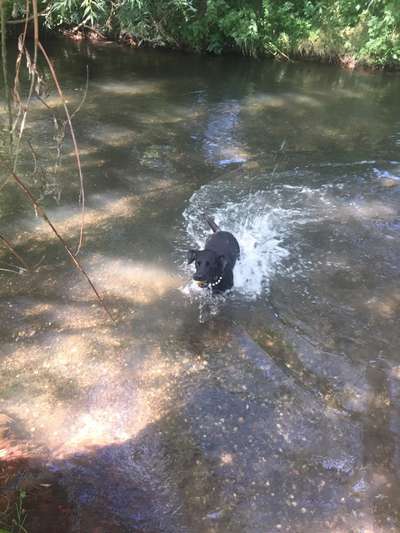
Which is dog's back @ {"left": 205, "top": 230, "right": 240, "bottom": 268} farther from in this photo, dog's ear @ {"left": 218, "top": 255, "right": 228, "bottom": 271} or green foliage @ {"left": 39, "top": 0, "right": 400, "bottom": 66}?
green foliage @ {"left": 39, "top": 0, "right": 400, "bottom": 66}

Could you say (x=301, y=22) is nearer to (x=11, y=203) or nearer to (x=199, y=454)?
(x=11, y=203)

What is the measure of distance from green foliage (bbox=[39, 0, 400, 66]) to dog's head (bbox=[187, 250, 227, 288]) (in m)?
9.63

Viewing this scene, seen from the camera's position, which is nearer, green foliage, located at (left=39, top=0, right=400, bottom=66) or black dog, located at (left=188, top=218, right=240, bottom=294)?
black dog, located at (left=188, top=218, right=240, bottom=294)

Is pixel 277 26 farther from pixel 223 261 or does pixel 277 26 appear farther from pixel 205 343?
pixel 205 343

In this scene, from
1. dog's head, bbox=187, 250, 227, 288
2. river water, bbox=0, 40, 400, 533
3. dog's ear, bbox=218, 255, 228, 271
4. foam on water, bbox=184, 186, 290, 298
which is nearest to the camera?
river water, bbox=0, 40, 400, 533

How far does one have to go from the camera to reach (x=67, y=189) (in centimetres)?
700

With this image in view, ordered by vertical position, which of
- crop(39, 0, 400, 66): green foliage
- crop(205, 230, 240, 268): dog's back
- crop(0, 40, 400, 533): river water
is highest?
crop(39, 0, 400, 66): green foliage

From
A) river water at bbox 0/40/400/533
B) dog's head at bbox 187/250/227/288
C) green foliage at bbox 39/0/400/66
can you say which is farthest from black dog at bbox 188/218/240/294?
green foliage at bbox 39/0/400/66

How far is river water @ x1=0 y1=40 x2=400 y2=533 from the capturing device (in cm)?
330

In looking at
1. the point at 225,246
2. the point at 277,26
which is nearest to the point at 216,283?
the point at 225,246

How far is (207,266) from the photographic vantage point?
15.6ft

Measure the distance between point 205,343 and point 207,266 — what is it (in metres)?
0.78

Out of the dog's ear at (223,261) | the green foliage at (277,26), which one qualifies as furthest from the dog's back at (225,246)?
the green foliage at (277,26)

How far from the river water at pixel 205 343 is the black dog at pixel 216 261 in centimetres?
24
